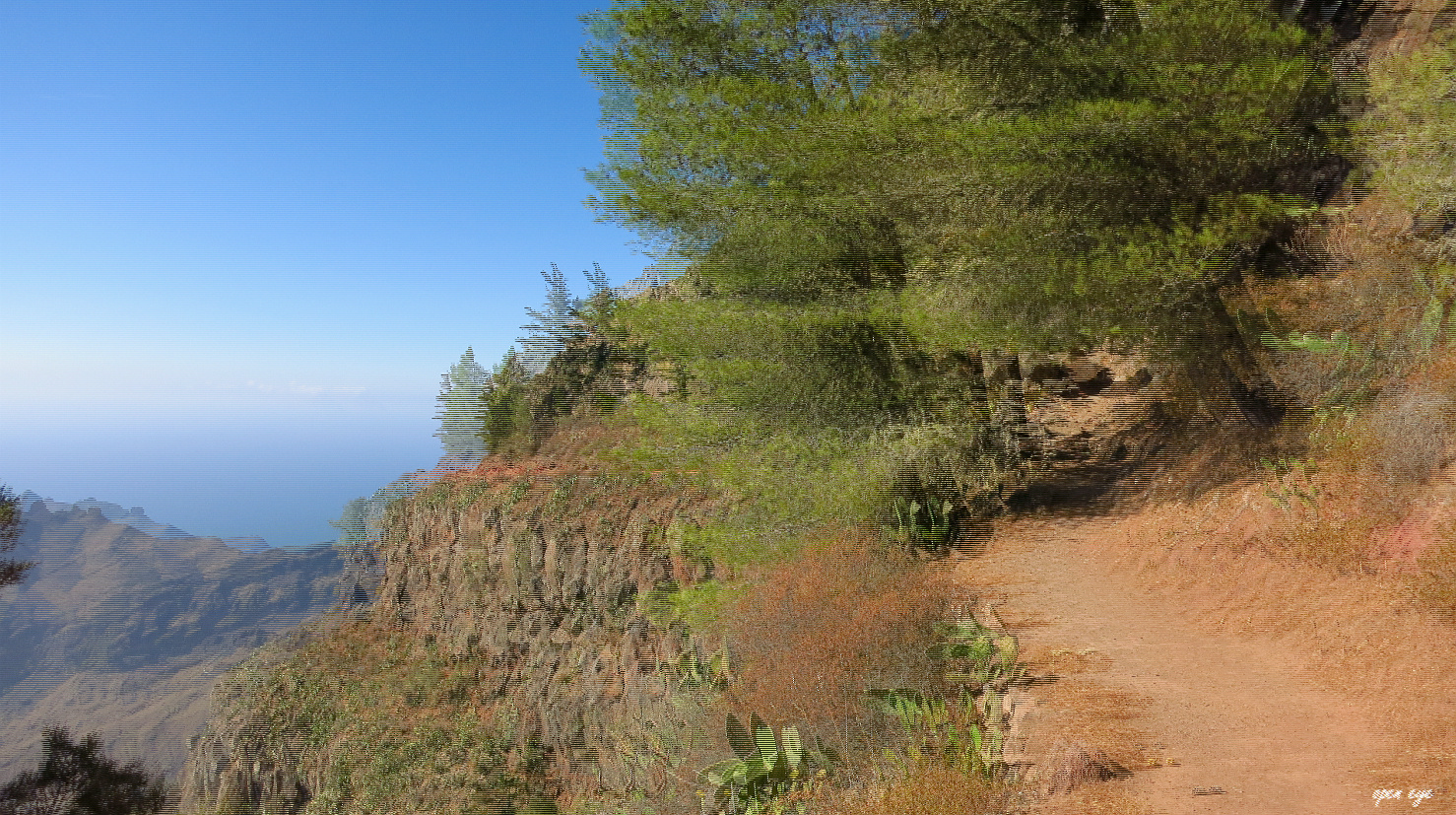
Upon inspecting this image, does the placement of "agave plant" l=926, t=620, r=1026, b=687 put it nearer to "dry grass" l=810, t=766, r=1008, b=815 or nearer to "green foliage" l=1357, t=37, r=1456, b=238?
"dry grass" l=810, t=766, r=1008, b=815

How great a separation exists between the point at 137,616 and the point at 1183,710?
38550mm

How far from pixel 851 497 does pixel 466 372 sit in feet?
45.9

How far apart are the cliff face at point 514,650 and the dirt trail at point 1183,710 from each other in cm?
423

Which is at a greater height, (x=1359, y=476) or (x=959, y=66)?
(x=959, y=66)

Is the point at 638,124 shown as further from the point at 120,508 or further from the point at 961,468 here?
the point at 120,508

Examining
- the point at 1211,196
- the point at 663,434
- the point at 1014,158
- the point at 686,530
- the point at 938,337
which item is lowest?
the point at 686,530

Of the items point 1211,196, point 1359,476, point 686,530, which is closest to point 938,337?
point 1211,196

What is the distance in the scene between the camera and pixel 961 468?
8.84 m

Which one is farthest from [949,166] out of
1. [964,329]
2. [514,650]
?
[514,650]

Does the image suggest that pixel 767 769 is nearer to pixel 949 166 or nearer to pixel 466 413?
pixel 949 166

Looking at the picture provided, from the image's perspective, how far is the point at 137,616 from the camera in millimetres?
30797

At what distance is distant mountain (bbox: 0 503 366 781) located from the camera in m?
23.1

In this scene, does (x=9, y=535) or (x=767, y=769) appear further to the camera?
(x=9, y=535)

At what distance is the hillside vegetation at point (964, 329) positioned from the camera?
Answer: 5527mm
